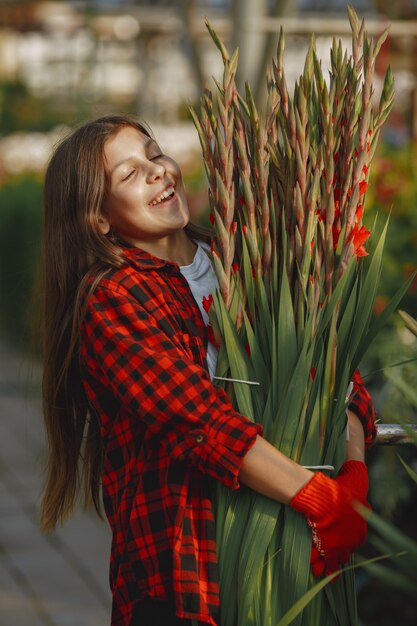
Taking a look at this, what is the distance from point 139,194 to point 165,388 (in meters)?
0.39

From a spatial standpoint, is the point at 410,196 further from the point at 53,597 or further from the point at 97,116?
the point at 97,116

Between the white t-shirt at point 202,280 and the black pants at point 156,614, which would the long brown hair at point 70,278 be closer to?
the white t-shirt at point 202,280

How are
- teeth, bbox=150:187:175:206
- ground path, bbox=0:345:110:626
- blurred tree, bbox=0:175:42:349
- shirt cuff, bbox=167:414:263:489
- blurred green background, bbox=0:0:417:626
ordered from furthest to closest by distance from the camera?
blurred tree, bbox=0:175:42:349
ground path, bbox=0:345:110:626
blurred green background, bbox=0:0:417:626
teeth, bbox=150:187:175:206
shirt cuff, bbox=167:414:263:489

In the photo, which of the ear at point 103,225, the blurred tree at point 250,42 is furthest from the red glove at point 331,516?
the blurred tree at point 250,42

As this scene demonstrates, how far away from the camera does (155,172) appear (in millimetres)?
1906

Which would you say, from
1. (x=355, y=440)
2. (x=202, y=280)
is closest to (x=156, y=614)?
(x=355, y=440)

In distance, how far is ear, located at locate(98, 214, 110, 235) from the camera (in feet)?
6.31

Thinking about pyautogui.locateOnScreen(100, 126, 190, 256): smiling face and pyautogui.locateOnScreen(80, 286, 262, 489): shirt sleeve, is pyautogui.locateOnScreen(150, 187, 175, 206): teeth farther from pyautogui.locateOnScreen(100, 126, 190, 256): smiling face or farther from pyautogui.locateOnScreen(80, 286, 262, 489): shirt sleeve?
pyautogui.locateOnScreen(80, 286, 262, 489): shirt sleeve

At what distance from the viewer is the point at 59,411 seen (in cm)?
205

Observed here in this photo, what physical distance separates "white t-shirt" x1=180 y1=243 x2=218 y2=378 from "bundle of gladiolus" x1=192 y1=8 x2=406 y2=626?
0.09 metres

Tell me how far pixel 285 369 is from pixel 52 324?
50cm

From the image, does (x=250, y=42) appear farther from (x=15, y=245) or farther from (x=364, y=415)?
(x=15, y=245)

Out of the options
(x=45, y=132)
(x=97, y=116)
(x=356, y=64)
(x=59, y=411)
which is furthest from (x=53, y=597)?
(x=45, y=132)

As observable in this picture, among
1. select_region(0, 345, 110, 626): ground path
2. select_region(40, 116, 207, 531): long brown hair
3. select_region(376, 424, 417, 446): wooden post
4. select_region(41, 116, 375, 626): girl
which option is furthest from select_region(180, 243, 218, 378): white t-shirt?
select_region(0, 345, 110, 626): ground path
